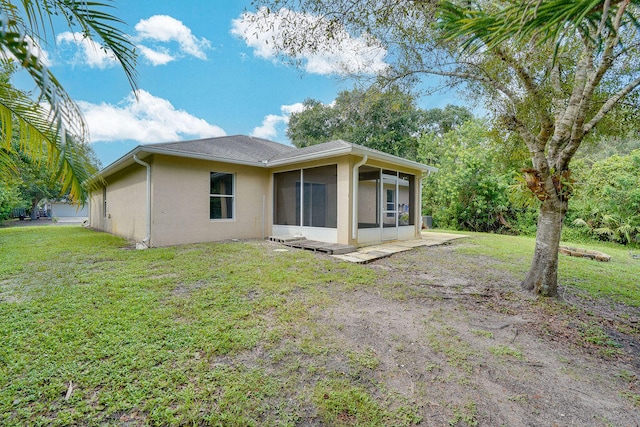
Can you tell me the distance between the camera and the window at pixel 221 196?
830 centimetres

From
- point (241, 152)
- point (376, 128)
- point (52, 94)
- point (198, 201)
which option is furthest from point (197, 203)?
point (376, 128)

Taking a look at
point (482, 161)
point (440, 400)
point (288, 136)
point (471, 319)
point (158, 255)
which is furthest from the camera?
point (288, 136)

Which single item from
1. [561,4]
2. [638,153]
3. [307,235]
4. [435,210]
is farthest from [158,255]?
[638,153]

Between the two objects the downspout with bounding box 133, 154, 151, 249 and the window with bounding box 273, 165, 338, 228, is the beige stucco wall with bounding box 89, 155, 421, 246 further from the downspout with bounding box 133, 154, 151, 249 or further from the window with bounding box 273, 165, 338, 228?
the window with bounding box 273, 165, 338, 228

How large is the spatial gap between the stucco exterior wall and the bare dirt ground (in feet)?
18.7

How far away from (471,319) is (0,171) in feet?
16.5

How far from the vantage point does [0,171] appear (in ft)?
7.75

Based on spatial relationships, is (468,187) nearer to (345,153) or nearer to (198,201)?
(345,153)

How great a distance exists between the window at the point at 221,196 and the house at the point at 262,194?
31mm

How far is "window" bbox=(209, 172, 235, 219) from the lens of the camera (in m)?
8.30

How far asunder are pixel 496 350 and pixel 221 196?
7828 mm

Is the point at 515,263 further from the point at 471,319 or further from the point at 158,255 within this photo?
the point at 158,255

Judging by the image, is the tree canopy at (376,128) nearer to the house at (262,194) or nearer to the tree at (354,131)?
the tree at (354,131)

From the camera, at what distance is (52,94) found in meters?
1.58
